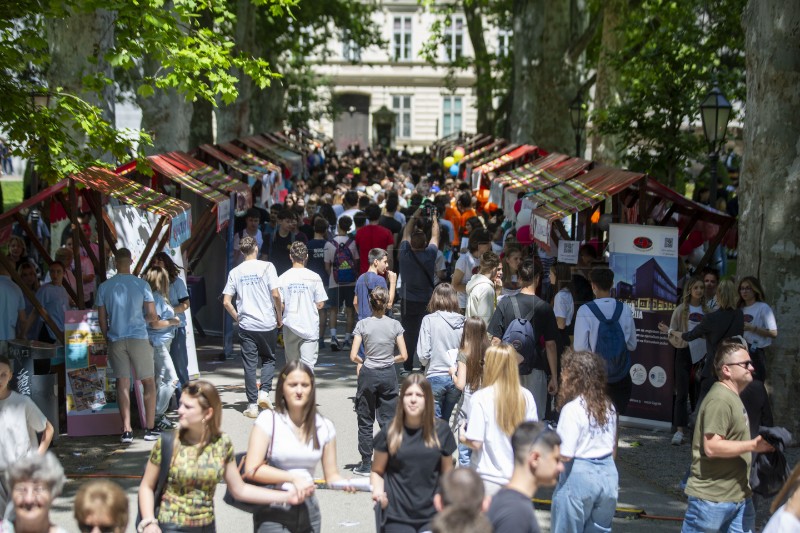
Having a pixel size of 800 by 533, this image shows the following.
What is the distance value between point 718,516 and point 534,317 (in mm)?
3405

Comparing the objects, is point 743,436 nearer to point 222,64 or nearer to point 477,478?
point 477,478

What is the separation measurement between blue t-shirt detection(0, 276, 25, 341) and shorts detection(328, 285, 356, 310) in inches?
212

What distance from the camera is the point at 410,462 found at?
5930 millimetres

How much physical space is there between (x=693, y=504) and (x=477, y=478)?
2164 mm

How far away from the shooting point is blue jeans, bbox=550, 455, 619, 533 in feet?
20.8

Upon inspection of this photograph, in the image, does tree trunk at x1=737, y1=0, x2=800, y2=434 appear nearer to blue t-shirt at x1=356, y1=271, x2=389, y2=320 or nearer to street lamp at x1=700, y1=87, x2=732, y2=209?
blue t-shirt at x1=356, y1=271, x2=389, y2=320

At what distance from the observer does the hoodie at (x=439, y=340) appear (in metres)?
9.14

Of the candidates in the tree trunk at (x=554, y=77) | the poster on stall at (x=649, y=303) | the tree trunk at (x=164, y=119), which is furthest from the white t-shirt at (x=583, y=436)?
the tree trunk at (x=554, y=77)

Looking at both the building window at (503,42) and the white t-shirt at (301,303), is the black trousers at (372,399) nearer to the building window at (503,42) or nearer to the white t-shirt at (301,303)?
the white t-shirt at (301,303)

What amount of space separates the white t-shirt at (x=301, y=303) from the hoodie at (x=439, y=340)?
1.96m

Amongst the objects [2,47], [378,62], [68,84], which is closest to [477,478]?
[2,47]

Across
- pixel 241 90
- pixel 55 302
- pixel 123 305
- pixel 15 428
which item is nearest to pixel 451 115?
pixel 241 90

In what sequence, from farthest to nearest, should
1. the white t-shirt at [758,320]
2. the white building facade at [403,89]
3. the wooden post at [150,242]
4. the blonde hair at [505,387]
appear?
1. the white building facade at [403,89]
2. the wooden post at [150,242]
3. the white t-shirt at [758,320]
4. the blonde hair at [505,387]

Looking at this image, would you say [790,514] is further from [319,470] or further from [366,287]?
[366,287]
